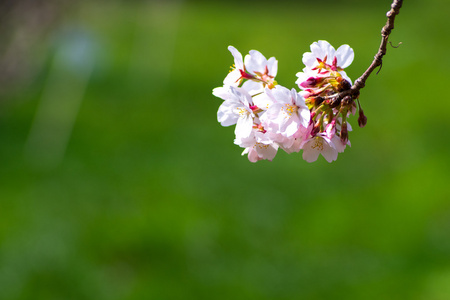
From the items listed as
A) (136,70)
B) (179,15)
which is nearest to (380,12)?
(179,15)

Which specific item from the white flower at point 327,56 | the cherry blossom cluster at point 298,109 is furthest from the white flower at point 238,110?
the white flower at point 327,56

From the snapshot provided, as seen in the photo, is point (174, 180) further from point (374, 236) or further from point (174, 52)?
point (174, 52)

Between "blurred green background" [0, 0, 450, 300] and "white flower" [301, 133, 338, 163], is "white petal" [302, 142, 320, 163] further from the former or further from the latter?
"blurred green background" [0, 0, 450, 300]

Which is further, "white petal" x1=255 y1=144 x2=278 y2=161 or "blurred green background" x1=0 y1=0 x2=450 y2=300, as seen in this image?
"blurred green background" x1=0 y1=0 x2=450 y2=300

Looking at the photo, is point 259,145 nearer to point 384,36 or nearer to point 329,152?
point 329,152

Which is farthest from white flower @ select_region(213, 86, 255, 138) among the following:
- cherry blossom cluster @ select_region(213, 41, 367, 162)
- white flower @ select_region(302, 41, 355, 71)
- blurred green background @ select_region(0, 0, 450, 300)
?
blurred green background @ select_region(0, 0, 450, 300)

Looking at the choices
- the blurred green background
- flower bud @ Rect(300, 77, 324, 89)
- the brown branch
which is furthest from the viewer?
the blurred green background
